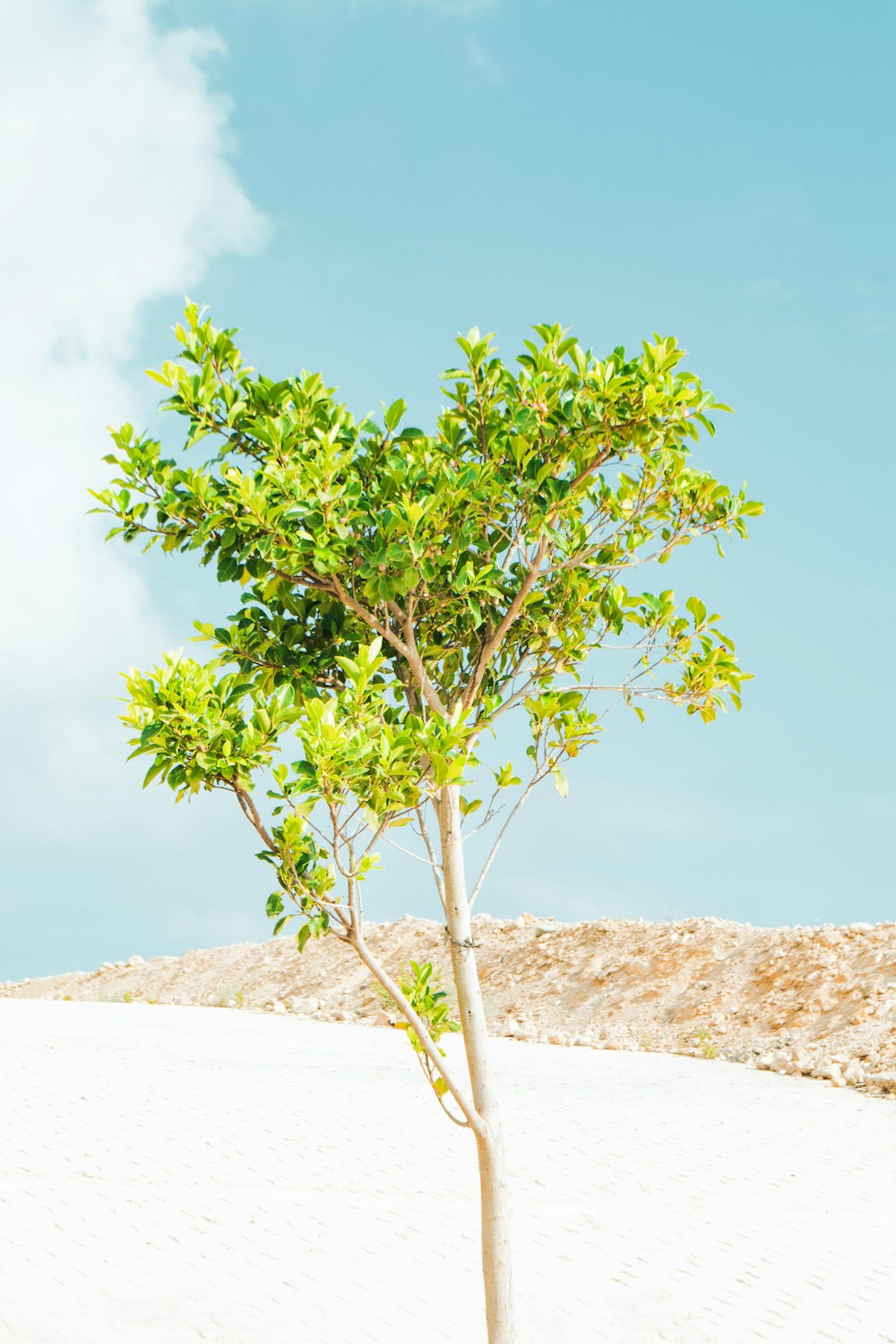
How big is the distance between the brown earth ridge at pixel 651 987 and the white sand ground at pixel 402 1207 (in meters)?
2.47

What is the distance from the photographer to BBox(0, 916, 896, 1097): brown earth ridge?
15.2 m

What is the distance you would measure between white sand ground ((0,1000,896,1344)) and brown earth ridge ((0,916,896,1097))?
8.09 ft

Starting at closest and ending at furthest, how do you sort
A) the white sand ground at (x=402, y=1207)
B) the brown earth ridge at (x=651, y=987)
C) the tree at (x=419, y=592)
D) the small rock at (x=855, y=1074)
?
the tree at (x=419, y=592)
the white sand ground at (x=402, y=1207)
the small rock at (x=855, y=1074)
the brown earth ridge at (x=651, y=987)

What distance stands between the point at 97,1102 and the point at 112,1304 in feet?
13.6

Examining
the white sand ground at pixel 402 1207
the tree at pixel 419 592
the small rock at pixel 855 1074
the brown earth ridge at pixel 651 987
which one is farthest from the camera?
the brown earth ridge at pixel 651 987

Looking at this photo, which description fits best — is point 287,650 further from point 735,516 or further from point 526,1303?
point 526,1303

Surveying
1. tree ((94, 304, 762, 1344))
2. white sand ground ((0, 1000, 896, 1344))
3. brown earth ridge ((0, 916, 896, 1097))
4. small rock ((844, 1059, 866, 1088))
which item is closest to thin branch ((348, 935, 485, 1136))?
tree ((94, 304, 762, 1344))

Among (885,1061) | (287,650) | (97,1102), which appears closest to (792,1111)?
(885,1061)

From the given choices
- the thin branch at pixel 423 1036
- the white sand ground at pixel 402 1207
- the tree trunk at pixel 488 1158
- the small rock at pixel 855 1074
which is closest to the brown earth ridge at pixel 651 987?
the small rock at pixel 855 1074

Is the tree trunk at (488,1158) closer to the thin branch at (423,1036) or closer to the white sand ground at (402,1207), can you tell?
the thin branch at (423,1036)

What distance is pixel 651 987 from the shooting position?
58.7 feet

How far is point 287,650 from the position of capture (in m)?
5.23

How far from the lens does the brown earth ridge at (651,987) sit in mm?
15250

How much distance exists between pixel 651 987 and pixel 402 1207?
10833 mm
